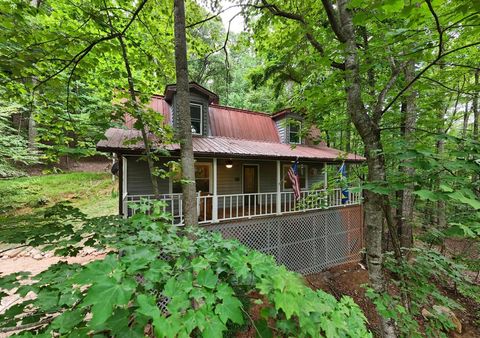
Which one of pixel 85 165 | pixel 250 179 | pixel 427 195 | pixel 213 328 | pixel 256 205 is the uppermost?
pixel 85 165

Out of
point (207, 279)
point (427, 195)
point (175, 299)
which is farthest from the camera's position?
point (427, 195)

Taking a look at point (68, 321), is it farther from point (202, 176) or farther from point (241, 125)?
point (241, 125)

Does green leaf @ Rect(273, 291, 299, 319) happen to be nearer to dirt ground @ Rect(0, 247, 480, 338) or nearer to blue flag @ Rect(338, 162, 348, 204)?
blue flag @ Rect(338, 162, 348, 204)

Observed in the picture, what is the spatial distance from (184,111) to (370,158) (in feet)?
10.2

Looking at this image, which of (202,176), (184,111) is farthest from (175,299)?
(202,176)

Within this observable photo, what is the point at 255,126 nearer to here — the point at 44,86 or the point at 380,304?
the point at 44,86

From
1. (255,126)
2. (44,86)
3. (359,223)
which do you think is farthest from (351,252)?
(44,86)

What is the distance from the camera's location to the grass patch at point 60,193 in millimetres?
11625

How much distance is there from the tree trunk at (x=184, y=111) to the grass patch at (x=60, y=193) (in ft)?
30.7

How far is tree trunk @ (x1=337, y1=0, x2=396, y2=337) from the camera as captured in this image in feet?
9.82

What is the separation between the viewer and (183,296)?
111 cm

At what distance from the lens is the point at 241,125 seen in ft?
33.5

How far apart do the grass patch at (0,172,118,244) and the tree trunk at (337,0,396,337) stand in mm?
11718

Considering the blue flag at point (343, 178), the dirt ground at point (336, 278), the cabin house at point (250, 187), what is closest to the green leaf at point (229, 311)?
the blue flag at point (343, 178)
